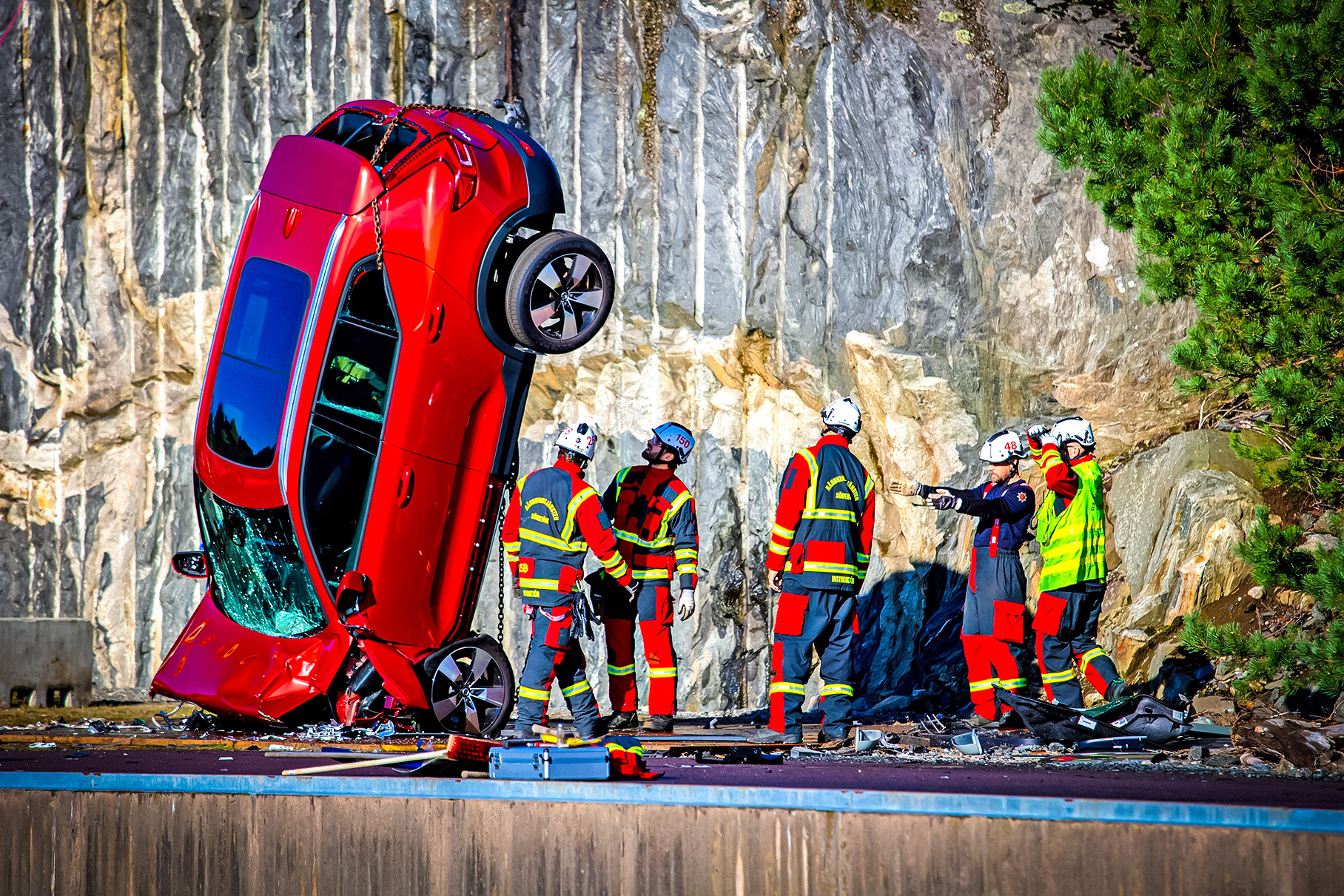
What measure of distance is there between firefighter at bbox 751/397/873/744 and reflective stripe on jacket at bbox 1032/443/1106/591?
1194 millimetres

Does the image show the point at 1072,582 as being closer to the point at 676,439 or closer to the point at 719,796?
the point at 676,439

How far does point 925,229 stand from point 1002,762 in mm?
5012

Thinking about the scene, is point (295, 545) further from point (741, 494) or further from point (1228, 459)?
point (1228, 459)

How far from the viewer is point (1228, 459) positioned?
26.9ft

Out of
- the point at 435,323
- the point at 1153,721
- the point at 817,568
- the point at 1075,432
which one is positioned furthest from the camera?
the point at 1075,432

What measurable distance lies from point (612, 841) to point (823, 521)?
294cm

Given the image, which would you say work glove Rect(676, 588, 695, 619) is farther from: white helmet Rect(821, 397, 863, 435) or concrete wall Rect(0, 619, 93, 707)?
concrete wall Rect(0, 619, 93, 707)

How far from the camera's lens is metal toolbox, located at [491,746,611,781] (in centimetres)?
413

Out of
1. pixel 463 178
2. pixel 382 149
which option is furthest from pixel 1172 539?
pixel 382 149

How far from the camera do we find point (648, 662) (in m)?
7.01

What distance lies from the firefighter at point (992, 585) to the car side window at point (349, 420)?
9.60 ft

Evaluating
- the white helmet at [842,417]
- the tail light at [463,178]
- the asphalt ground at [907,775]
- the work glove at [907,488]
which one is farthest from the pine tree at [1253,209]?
the tail light at [463,178]

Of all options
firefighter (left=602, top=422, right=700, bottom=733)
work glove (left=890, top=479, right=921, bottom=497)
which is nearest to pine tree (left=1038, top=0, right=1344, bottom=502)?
work glove (left=890, top=479, right=921, bottom=497)

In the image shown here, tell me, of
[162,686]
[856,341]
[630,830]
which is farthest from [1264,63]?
[162,686]
